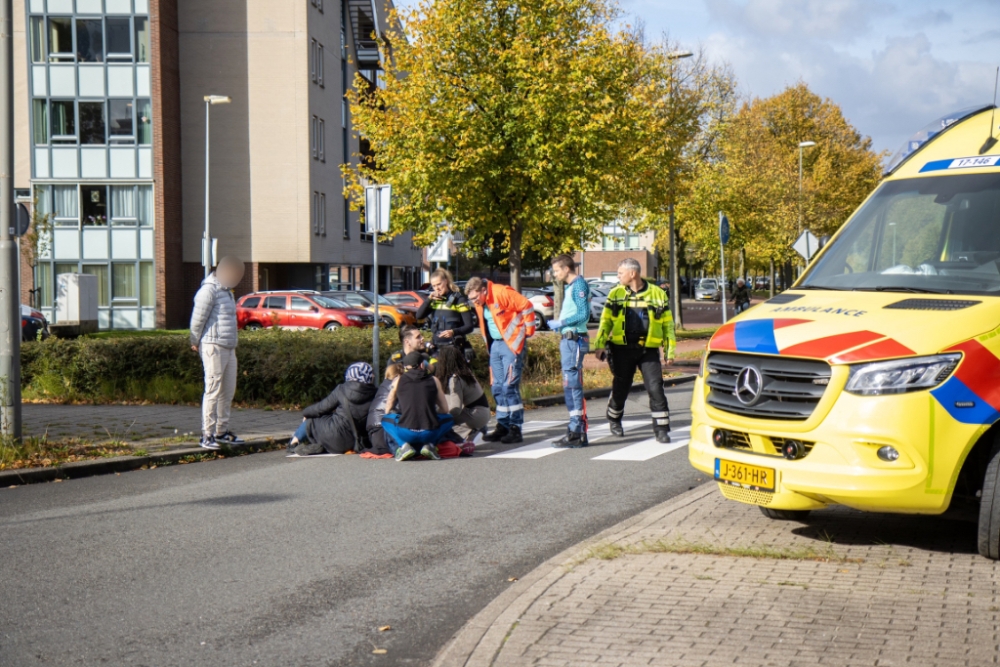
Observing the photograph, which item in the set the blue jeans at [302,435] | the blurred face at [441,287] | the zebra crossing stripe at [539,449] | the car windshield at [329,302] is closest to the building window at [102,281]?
the car windshield at [329,302]

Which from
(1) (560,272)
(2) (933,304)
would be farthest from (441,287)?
(2) (933,304)

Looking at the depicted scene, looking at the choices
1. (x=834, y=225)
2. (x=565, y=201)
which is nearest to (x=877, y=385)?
(x=565, y=201)

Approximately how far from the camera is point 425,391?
Result: 1027cm

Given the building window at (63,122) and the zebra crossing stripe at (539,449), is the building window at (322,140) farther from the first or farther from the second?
the zebra crossing stripe at (539,449)

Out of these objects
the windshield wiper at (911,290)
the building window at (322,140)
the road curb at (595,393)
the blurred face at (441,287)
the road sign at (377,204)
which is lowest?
the road curb at (595,393)

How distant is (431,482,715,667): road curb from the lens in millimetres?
4621

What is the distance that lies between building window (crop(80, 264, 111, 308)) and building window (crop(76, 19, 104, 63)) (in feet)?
25.7

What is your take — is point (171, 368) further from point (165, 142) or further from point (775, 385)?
point (165, 142)

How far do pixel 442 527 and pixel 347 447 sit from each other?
150 inches

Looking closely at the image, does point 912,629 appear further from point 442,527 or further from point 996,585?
point 442,527

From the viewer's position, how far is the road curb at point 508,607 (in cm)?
462

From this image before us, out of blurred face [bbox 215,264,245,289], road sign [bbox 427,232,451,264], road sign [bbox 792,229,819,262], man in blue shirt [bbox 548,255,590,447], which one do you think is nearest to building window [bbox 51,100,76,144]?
road sign [bbox 427,232,451,264]

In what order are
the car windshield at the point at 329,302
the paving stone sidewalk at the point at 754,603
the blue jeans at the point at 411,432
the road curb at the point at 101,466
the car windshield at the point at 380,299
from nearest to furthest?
the paving stone sidewalk at the point at 754,603 < the road curb at the point at 101,466 < the blue jeans at the point at 411,432 < the car windshield at the point at 329,302 < the car windshield at the point at 380,299

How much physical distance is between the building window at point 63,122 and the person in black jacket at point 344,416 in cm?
3460
